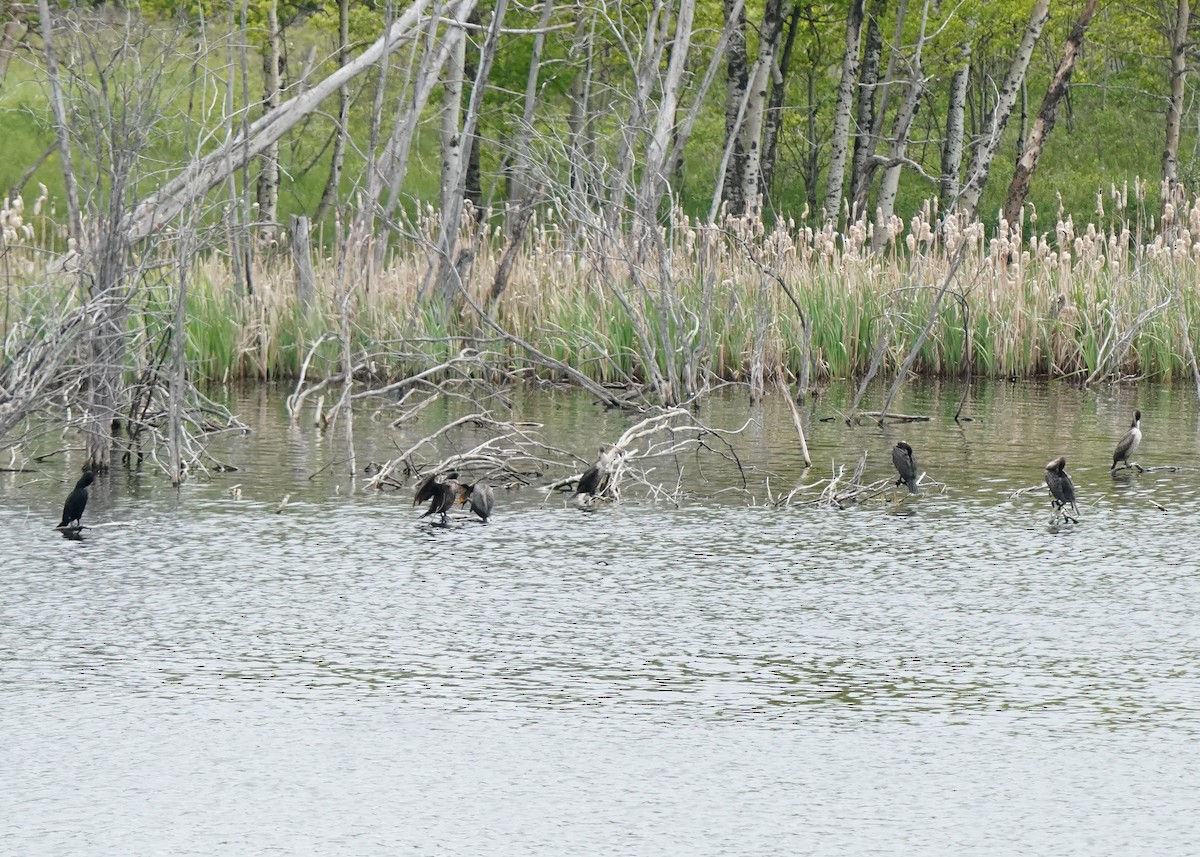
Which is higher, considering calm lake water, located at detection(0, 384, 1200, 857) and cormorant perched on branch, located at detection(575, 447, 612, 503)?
cormorant perched on branch, located at detection(575, 447, 612, 503)

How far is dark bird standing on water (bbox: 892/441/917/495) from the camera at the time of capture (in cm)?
818

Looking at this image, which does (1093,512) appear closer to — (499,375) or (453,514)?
(453,514)

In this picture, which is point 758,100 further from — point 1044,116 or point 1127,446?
point 1127,446

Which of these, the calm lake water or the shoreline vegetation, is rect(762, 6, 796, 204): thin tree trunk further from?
the calm lake water

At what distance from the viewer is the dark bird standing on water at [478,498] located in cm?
759

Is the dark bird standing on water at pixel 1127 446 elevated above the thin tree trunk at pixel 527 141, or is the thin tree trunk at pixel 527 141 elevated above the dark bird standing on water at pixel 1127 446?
the thin tree trunk at pixel 527 141

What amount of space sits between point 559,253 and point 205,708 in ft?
32.3

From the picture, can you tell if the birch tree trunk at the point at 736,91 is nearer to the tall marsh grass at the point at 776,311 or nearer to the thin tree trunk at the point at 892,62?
the thin tree trunk at the point at 892,62

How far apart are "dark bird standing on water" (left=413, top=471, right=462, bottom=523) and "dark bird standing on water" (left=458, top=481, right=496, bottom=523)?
4 centimetres

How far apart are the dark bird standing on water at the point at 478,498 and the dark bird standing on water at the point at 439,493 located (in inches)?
1.4

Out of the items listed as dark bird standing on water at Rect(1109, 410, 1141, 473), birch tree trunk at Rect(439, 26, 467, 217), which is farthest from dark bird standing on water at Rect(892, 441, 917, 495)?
birch tree trunk at Rect(439, 26, 467, 217)

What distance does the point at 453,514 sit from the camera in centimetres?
775

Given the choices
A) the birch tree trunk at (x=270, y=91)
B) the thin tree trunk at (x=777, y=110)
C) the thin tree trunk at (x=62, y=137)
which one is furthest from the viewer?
the thin tree trunk at (x=777, y=110)

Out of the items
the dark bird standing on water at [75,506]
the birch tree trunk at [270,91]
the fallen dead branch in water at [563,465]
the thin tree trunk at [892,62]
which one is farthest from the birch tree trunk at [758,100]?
the dark bird standing on water at [75,506]
